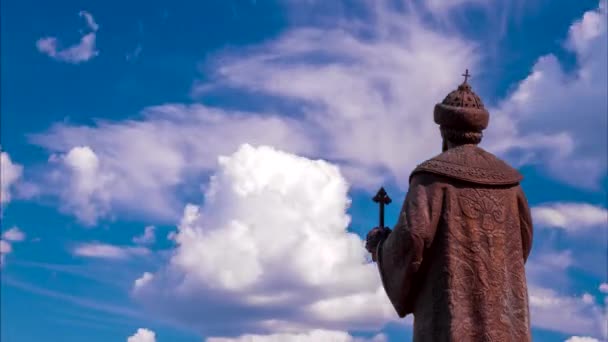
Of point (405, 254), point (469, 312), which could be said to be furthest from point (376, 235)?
A: point (469, 312)

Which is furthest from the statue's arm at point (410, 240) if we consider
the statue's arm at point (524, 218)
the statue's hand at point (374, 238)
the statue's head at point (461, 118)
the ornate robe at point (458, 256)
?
the statue's arm at point (524, 218)

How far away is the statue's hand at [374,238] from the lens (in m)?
13.9

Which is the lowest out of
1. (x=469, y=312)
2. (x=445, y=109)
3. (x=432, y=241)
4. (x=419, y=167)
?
(x=469, y=312)

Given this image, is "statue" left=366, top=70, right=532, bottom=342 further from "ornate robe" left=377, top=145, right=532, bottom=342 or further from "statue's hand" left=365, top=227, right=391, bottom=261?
"statue's hand" left=365, top=227, right=391, bottom=261

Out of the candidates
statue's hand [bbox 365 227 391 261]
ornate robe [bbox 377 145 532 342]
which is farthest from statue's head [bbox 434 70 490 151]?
statue's hand [bbox 365 227 391 261]

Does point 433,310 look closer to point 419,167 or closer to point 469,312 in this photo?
point 469,312

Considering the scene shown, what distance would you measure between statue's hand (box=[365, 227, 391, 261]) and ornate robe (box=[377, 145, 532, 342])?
0.27m

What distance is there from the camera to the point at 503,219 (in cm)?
1347

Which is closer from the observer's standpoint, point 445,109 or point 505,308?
point 505,308

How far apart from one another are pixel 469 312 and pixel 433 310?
465 millimetres

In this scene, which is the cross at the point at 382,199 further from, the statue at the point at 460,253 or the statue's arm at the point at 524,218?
the statue's arm at the point at 524,218

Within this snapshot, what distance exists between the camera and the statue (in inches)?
506

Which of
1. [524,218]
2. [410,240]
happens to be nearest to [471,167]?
[524,218]

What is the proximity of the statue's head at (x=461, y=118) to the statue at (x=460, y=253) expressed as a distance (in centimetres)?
10
